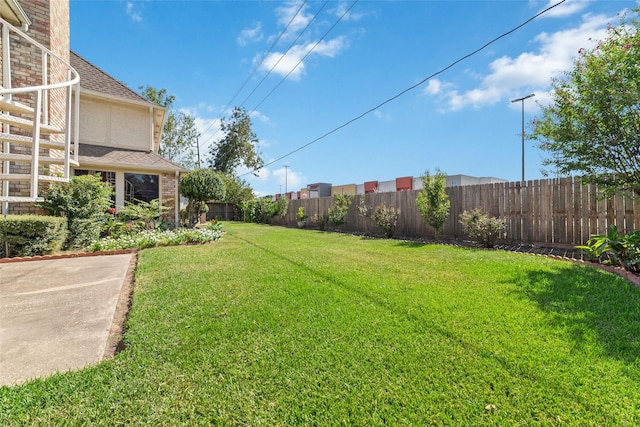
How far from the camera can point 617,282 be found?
3598 millimetres

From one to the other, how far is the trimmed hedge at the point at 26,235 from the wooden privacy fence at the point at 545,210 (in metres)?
9.83

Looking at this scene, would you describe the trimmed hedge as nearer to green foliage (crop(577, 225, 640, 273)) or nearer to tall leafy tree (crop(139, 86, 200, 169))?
green foliage (crop(577, 225, 640, 273))

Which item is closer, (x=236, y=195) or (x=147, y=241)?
(x=147, y=241)

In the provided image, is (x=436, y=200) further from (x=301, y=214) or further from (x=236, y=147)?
(x=236, y=147)

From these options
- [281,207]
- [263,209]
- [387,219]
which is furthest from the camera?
[263,209]

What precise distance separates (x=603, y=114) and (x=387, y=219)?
614cm

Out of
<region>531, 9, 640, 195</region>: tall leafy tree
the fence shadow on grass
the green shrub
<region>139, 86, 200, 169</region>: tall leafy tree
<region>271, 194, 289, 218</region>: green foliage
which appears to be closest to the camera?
the fence shadow on grass

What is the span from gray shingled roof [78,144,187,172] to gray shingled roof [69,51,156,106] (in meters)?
1.92

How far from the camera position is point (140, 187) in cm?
1001

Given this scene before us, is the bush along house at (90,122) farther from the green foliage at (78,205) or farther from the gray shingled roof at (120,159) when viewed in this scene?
the green foliage at (78,205)

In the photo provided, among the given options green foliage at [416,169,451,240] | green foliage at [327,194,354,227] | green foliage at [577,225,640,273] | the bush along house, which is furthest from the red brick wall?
green foliage at [577,225,640,273]

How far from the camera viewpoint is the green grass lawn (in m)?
1.54

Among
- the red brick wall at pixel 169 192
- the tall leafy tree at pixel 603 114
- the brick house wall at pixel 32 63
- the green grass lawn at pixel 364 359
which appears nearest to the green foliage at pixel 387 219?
the tall leafy tree at pixel 603 114

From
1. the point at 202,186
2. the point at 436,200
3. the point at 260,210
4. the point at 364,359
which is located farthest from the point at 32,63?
the point at 260,210
